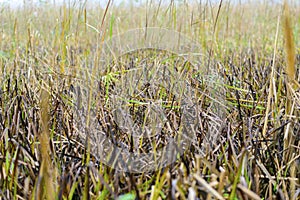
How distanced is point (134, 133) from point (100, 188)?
0.29m

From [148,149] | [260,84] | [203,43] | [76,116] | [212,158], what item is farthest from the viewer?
[203,43]

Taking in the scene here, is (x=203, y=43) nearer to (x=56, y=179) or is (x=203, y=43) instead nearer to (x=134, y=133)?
(x=134, y=133)

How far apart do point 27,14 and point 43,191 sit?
157 centimetres

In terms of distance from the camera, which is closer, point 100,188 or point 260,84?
point 100,188

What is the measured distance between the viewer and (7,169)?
71 cm

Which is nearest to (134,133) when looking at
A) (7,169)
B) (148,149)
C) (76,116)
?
(148,149)

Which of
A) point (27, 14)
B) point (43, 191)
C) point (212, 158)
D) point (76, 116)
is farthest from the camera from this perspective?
point (27, 14)

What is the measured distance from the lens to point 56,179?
2.36 ft

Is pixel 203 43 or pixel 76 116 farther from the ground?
pixel 203 43

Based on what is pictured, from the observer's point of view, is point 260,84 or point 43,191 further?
point 260,84

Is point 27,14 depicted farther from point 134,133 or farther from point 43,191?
point 43,191

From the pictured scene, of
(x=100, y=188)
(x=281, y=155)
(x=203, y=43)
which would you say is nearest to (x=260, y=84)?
(x=203, y=43)

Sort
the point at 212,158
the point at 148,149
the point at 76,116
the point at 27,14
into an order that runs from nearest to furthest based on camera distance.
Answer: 1. the point at 212,158
2. the point at 148,149
3. the point at 76,116
4. the point at 27,14

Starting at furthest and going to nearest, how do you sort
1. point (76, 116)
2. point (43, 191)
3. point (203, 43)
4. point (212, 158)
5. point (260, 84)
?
point (203, 43) < point (260, 84) < point (76, 116) < point (212, 158) < point (43, 191)
